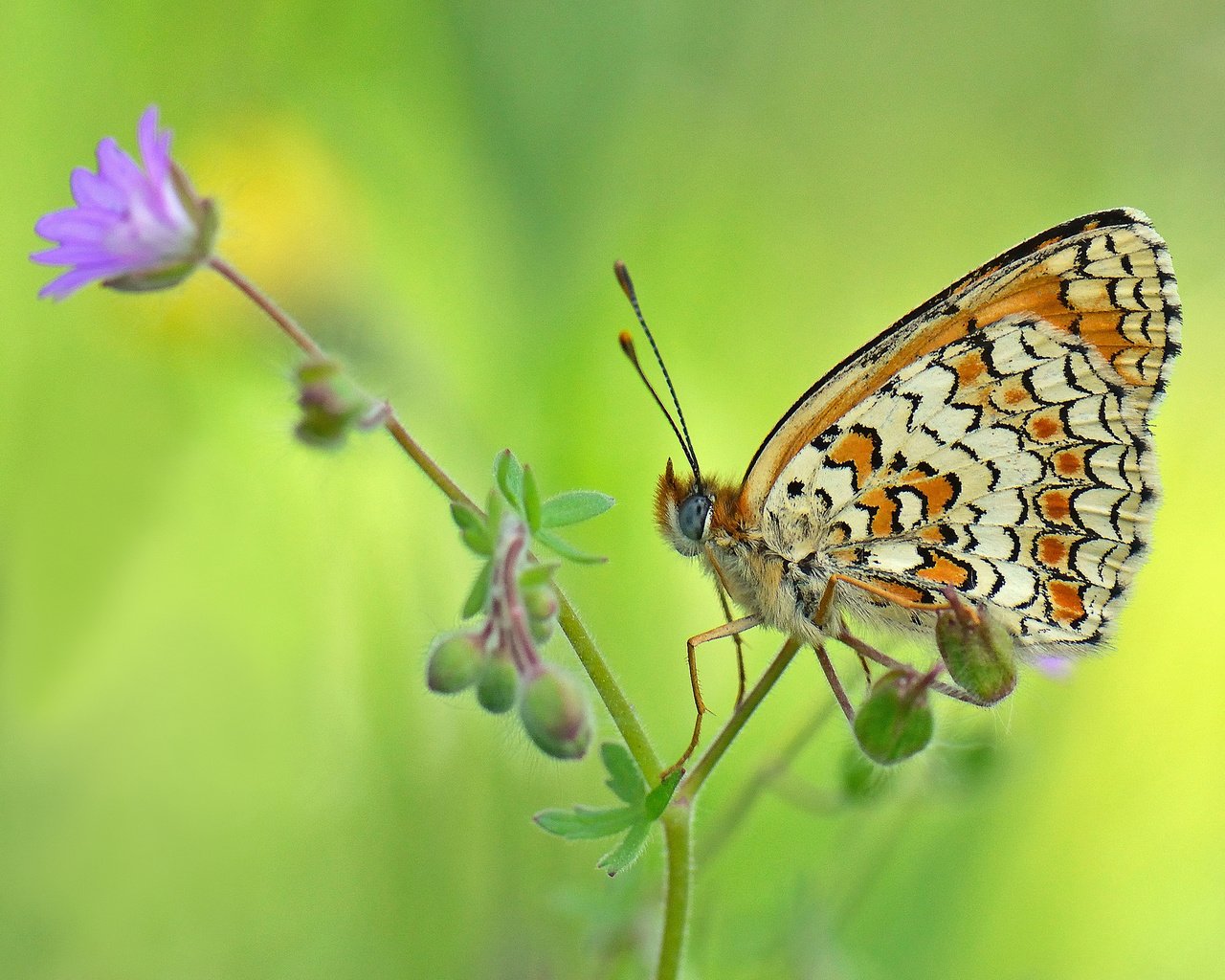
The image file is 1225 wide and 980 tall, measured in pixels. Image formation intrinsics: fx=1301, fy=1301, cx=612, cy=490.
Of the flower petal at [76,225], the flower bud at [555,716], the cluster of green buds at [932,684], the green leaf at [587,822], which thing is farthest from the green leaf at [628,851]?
the flower petal at [76,225]

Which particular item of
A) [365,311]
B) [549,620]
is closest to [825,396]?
[549,620]

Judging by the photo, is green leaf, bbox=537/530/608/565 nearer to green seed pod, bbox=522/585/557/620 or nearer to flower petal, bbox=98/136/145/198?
green seed pod, bbox=522/585/557/620

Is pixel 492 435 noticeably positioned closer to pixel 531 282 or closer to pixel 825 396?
pixel 531 282

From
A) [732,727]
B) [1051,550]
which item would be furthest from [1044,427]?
[732,727]

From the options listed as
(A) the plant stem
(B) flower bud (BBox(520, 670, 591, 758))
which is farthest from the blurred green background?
(B) flower bud (BBox(520, 670, 591, 758))

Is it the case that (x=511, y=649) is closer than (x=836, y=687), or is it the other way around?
(x=511, y=649)

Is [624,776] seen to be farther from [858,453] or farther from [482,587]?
[858,453]

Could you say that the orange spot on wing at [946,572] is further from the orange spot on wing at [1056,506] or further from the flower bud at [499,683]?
the flower bud at [499,683]
